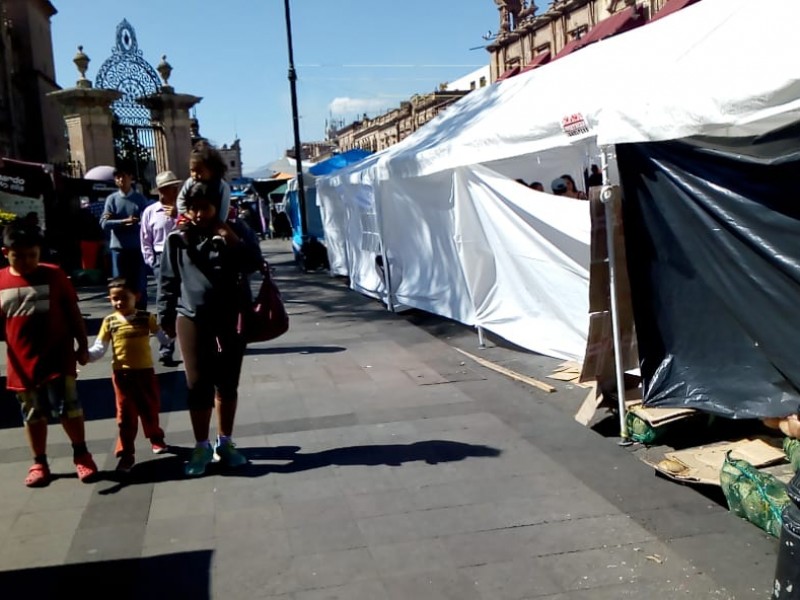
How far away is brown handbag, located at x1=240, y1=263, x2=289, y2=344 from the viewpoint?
4.62 m

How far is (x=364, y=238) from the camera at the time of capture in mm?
12203

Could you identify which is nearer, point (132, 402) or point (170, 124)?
point (132, 402)

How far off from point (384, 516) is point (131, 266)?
560 centimetres

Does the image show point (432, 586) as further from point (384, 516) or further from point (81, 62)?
point (81, 62)

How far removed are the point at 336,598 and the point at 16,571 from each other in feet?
5.12

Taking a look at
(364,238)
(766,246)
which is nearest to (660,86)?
(766,246)

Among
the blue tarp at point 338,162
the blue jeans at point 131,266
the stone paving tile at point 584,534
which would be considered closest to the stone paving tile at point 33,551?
the stone paving tile at point 584,534

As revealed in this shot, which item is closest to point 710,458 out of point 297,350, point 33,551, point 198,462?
point 198,462

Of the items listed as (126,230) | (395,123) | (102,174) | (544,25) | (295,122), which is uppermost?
(544,25)

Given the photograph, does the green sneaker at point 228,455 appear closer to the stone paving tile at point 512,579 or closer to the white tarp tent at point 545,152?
the stone paving tile at point 512,579

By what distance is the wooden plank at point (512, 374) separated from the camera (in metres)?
6.29

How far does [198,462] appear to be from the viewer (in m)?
4.70

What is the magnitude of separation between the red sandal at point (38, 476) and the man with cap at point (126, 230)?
145 inches

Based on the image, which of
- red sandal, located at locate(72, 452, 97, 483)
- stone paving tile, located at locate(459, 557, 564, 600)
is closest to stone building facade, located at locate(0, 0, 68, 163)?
red sandal, located at locate(72, 452, 97, 483)
